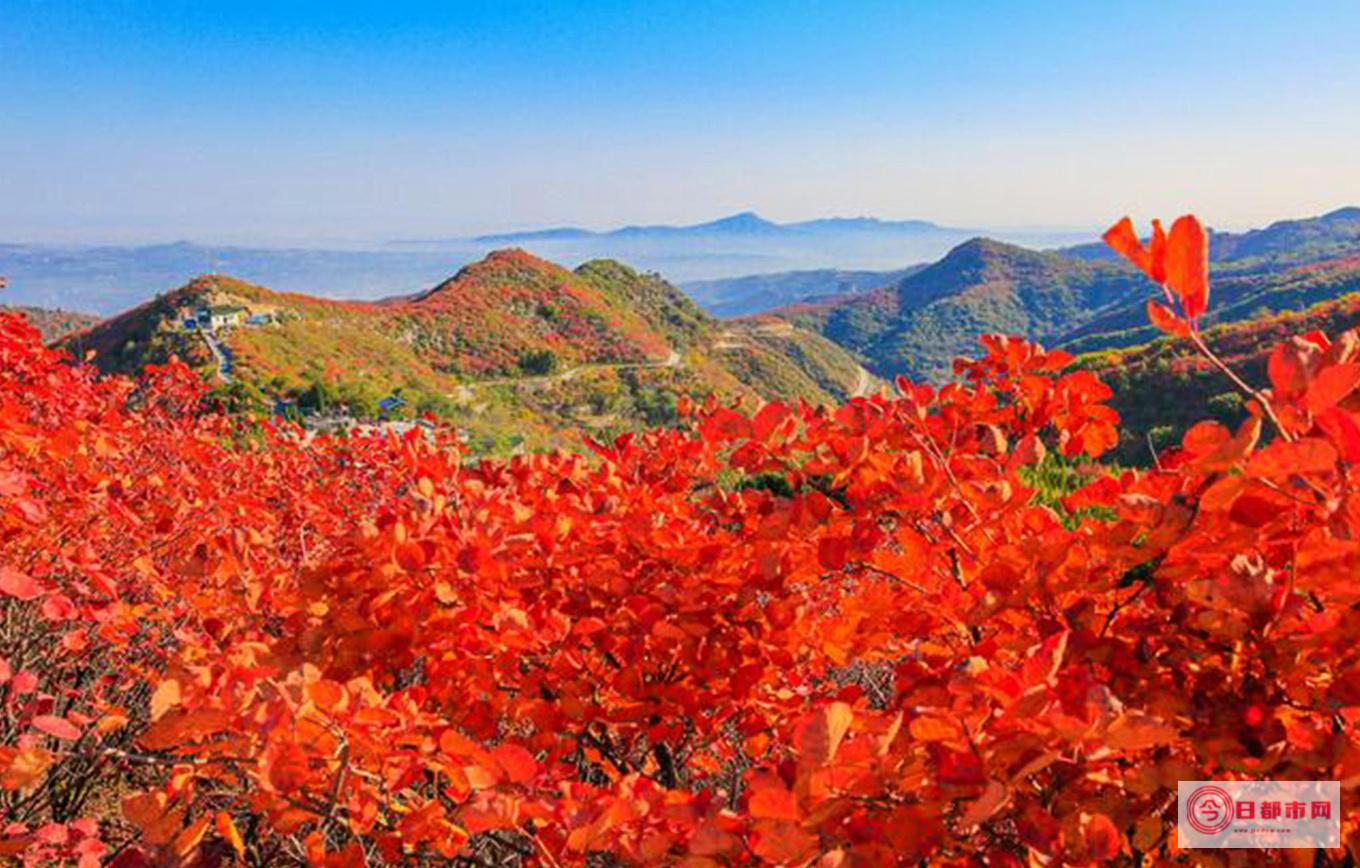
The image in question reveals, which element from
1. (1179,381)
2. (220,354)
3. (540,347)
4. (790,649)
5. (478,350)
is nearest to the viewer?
(790,649)

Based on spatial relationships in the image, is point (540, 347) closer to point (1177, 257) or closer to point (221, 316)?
point (221, 316)

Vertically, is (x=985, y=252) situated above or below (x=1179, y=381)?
above

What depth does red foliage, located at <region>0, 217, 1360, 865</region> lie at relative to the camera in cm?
95

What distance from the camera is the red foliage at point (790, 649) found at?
0.95m

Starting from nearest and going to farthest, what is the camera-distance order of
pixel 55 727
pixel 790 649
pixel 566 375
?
1. pixel 55 727
2. pixel 790 649
3. pixel 566 375

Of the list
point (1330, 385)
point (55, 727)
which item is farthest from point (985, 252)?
point (55, 727)

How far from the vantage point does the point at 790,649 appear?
5.94ft

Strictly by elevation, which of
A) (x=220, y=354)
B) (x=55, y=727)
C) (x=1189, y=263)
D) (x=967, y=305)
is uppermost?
(x=967, y=305)

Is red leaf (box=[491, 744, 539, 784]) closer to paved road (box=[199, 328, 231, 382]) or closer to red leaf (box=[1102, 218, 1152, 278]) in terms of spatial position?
red leaf (box=[1102, 218, 1152, 278])

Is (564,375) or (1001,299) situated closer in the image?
(564,375)

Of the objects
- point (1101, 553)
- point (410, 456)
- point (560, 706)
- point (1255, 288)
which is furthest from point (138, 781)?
point (1255, 288)

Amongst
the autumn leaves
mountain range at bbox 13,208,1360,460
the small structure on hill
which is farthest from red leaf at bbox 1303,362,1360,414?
the small structure on hill

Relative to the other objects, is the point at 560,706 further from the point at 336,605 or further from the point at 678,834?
the point at 678,834

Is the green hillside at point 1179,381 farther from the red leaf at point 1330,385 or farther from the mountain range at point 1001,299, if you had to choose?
the mountain range at point 1001,299
